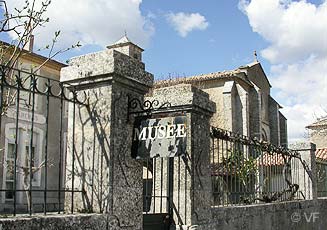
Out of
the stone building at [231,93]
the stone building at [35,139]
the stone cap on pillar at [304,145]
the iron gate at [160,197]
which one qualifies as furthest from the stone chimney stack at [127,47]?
the iron gate at [160,197]

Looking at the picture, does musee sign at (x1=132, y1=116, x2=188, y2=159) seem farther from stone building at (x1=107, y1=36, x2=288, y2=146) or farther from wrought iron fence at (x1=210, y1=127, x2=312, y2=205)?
stone building at (x1=107, y1=36, x2=288, y2=146)

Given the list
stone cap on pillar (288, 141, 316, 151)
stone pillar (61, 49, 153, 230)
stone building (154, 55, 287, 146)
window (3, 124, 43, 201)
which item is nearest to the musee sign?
stone pillar (61, 49, 153, 230)

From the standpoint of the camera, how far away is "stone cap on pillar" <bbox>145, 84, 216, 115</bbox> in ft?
18.7

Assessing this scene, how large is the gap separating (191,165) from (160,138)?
135 cm

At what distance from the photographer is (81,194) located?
14.4 feet

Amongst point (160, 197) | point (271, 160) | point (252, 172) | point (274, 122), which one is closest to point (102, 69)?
Result: point (160, 197)

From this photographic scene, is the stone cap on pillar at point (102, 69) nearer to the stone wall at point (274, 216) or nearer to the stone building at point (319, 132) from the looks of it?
the stone wall at point (274, 216)

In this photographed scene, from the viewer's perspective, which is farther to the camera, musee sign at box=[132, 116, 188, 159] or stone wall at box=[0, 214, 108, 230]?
musee sign at box=[132, 116, 188, 159]

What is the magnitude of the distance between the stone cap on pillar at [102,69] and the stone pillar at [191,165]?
41.8 inches

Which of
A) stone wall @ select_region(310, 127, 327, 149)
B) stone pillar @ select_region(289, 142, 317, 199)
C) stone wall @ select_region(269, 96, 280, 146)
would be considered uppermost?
stone wall @ select_region(269, 96, 280, 146)

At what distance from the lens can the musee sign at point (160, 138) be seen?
457cm

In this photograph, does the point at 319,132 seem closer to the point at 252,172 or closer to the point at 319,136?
the point at 319,136

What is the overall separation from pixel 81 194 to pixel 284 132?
1512 inches

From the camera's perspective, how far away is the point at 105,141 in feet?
14.3
